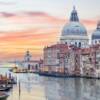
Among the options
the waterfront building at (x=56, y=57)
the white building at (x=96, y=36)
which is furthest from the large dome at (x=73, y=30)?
the waterfront building at (x=56, y=57)

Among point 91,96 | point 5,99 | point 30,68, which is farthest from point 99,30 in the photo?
point 5,99

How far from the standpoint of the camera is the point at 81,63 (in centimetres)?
2017

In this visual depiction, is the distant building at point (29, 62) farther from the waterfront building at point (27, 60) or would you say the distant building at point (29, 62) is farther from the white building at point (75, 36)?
the white building at point (75, 36)

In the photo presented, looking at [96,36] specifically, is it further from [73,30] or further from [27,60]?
[27,60]

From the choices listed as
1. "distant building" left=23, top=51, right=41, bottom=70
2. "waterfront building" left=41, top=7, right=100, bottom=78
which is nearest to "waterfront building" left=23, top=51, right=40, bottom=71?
"distant building" left=23, top=51, right=41, bottom=70

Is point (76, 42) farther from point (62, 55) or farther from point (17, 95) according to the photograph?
point (17, 95)

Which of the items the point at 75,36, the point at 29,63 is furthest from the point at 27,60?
the point at 75,36

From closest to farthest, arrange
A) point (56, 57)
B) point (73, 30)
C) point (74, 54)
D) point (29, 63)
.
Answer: point (74, 54)
point (56, 57)
point (73, 30)
point (29, 63)

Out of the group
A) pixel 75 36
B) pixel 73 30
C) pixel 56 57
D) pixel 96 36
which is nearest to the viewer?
pixel 56 57

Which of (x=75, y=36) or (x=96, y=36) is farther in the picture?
(x=75, y=36)

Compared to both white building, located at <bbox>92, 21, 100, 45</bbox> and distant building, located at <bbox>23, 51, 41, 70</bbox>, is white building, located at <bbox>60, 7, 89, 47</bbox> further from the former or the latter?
distant building, located at <bbox>23, 51, 41, 70</bbox>

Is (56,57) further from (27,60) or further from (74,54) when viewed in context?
(27,60)

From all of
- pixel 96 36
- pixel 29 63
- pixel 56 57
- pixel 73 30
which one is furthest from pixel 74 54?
pixel 29 63

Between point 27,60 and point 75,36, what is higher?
point 75,36
